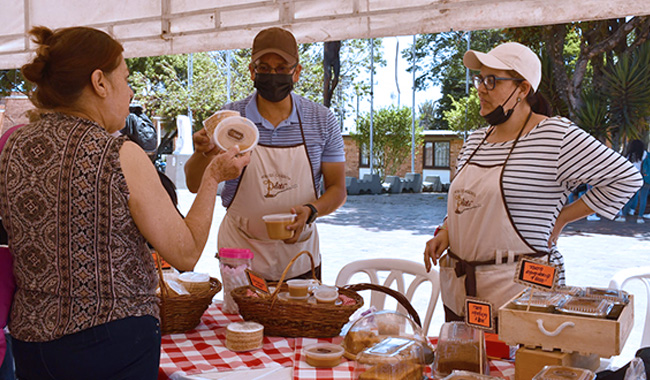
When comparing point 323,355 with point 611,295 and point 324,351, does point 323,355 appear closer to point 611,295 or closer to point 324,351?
point 324,351

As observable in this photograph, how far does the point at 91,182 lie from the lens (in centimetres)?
133

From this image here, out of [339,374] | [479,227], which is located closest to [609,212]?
[479,227]

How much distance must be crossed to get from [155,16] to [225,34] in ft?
1.98

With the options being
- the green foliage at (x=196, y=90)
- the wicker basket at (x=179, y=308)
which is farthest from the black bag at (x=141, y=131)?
the green foliage at (x=196, y=90)

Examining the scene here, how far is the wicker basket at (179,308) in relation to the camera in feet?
6.52

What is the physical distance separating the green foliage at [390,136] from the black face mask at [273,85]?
64.4 ft

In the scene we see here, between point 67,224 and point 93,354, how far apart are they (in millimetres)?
319

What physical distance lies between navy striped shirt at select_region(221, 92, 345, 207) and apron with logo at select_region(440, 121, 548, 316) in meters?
0.60

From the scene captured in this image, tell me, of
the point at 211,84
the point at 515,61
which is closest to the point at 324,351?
the point at 515,61

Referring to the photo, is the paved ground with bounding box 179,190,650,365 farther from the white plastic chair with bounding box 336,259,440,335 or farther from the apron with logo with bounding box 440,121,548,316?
the apron with logo with bounding box 440,121,548,316

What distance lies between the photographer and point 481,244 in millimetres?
2283

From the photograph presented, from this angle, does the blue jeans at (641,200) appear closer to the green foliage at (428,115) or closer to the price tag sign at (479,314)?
the price tag sign at (479,314)

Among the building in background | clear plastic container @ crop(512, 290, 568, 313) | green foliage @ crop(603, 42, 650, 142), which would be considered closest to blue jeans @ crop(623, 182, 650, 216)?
green foliage @ crop(603, 42, 650, 142)

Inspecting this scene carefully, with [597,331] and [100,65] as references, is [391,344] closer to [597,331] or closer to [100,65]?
[597,331]
